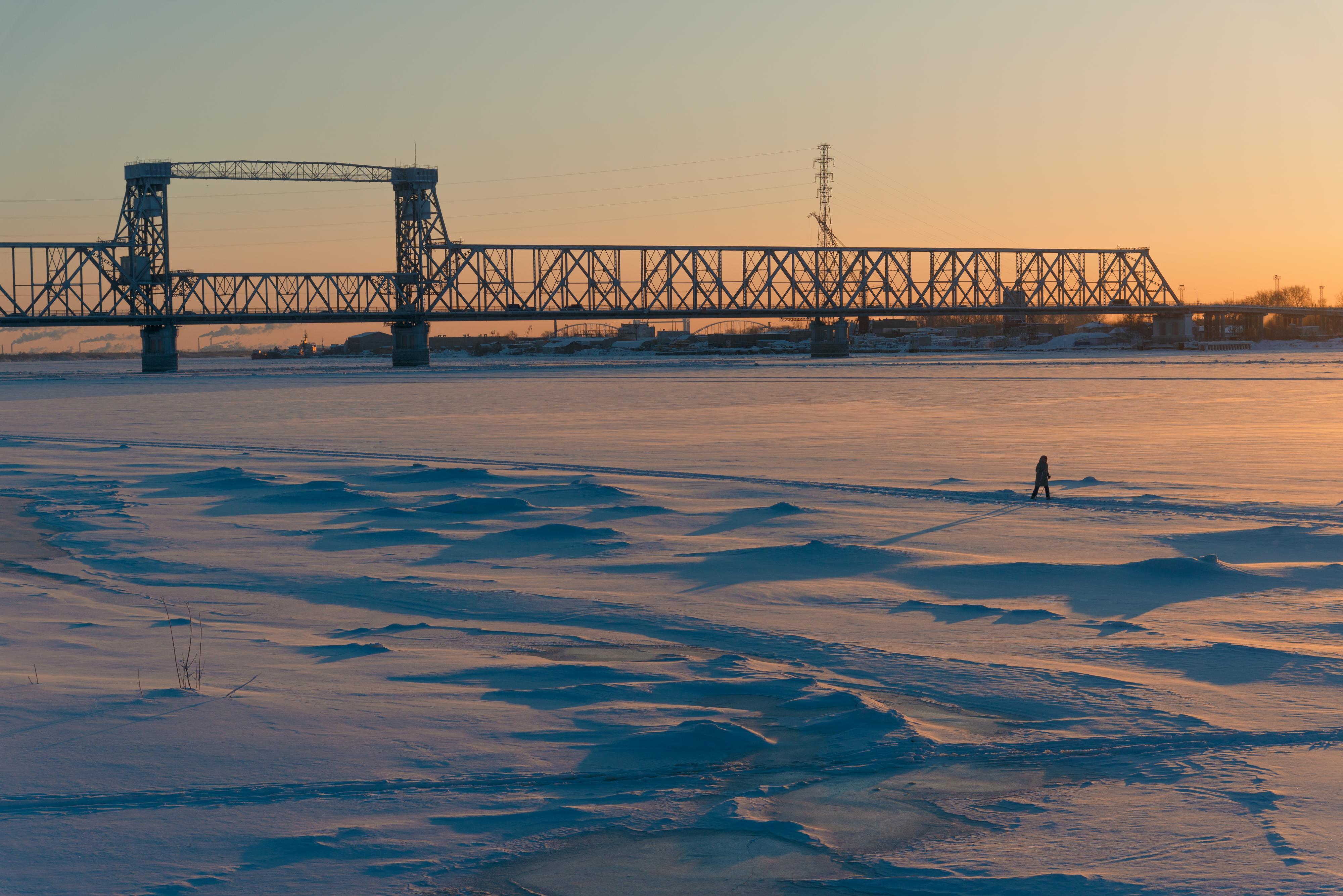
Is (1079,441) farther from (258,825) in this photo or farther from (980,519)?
(258,825)

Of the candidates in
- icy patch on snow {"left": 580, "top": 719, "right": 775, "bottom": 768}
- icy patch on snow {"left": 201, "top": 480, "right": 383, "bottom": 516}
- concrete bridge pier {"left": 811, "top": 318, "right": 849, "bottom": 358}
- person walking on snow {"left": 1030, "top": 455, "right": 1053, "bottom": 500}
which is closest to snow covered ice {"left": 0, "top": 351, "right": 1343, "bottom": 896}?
icy patch on snow {"left": 580, "top": 719, "right": 775, "bottom": 768}

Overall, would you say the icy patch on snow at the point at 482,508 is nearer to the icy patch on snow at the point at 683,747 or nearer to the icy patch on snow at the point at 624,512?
the icy patch on snow at the point at 624,512

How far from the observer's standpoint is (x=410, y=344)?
120250 millimetres

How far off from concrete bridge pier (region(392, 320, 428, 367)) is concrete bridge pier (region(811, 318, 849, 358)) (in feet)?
144

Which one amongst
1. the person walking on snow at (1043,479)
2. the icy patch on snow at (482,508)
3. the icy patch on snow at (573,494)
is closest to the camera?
the icy patch on snow at (482,508)

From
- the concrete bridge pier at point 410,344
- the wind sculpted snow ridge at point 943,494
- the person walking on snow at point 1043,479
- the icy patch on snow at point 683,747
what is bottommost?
the icy patch on snow at point 683,747

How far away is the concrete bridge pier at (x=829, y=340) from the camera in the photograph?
140625 mm

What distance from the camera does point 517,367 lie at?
11719 centimetres

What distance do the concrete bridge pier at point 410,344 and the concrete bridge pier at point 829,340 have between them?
4401 cm

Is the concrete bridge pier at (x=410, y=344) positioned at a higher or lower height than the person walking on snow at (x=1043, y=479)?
higher

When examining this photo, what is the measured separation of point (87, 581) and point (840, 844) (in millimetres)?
10230

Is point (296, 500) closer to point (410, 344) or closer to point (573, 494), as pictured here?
point (573, 494)

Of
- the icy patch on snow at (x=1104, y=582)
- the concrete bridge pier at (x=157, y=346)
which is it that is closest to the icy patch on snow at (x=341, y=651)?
the icy patch on snow at (x=1104, y=582)

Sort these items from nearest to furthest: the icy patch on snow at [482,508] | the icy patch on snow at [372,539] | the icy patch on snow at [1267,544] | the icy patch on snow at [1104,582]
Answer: the icy patch on snow at [1104,582], the icy patch on snow at [1267,544], the icy patch on snow at [372,539], the icy patch on snow at [482,508]
